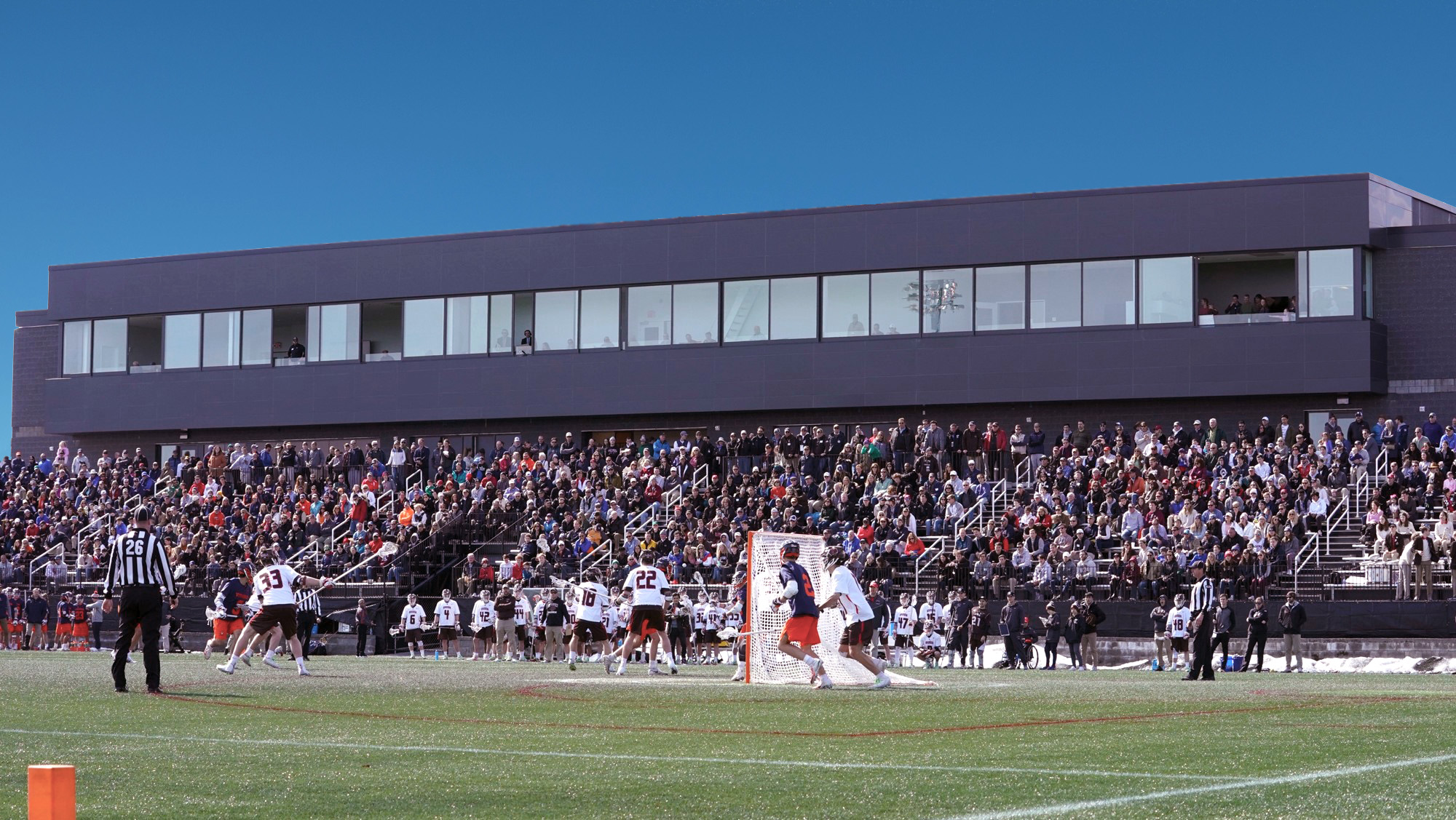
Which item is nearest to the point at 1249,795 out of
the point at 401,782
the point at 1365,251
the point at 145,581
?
the point at 401,782

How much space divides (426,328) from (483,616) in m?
16.3

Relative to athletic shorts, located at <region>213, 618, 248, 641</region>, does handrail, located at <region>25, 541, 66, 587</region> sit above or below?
above

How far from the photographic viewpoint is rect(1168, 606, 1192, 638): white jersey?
31.8 meters

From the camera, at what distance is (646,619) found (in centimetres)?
2586

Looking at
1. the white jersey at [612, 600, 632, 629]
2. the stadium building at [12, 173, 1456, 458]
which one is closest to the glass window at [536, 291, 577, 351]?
the stadium building at [12, 173, 1456, 458]

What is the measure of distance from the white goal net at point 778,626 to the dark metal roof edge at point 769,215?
20904mm

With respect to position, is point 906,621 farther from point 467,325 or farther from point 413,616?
point 467,325

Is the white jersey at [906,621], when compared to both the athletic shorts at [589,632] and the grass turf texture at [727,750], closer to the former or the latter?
the athletic shorts at [589,632]

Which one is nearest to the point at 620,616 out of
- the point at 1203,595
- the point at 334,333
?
the point at 1203,595

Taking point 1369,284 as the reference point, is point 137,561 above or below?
below

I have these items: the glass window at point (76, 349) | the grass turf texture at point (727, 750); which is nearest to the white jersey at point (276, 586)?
the grass turf texture at point (727, 750)

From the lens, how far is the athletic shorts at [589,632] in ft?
106

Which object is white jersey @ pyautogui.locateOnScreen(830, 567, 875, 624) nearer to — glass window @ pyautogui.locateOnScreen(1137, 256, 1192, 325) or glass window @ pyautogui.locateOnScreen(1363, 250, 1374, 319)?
glass window @ pyautogui.locateOnScreen(1137, 256, 1192, 325)

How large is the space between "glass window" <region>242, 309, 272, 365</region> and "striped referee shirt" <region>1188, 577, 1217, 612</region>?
32.0 m
